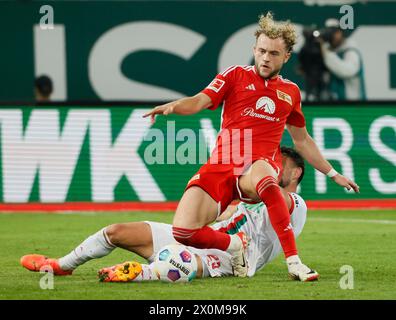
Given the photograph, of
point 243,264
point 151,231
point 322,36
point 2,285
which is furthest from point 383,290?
point 322,36

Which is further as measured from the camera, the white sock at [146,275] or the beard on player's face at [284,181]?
the beard on player's face at [284,181]

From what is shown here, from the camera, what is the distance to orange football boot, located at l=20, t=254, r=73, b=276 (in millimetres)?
8508

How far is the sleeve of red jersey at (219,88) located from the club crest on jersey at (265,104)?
28cm

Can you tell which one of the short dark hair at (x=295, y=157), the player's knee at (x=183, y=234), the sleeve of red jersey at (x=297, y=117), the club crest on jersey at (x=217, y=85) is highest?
the club crest on jersey at (x=217, y=85)

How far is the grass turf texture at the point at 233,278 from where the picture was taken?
7.57 metres

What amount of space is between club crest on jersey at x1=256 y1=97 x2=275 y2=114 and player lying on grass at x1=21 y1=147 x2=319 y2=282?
632mm

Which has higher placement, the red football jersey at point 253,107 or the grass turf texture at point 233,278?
the red football jersey at point 253,107

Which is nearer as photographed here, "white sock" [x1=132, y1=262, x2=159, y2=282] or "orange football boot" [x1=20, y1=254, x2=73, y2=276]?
"white sock" [x1=132, y1=262, x2=159, y2=282]

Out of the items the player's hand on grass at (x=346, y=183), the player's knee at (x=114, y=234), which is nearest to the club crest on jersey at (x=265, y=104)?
the player's hand on grass at (x=346, y=183)

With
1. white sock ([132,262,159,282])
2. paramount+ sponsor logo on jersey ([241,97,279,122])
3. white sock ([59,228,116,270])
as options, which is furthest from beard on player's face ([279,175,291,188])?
white sock ([59,228,116,270])

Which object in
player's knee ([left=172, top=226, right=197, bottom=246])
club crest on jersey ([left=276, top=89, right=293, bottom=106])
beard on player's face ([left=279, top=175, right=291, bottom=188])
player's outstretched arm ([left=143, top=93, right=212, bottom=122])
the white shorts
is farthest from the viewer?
beard on player's face ([left=279, top=175, right=291, bottom=188])

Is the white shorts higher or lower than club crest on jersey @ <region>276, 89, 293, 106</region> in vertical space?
lower

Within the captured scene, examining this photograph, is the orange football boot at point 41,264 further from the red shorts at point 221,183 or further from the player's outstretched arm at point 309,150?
the player's outstretched arm at point 309,150

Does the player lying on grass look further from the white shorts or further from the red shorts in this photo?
the red shorts
